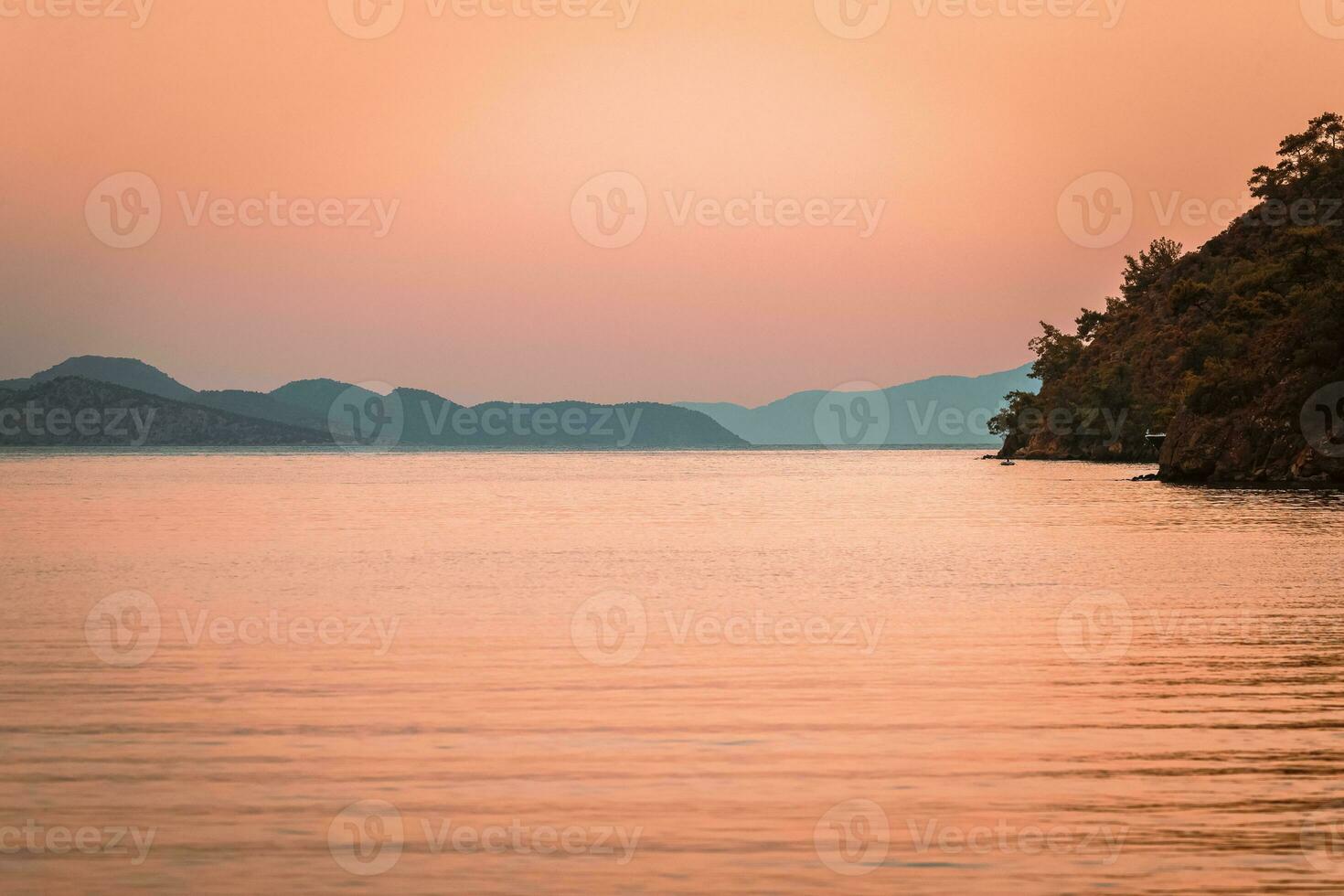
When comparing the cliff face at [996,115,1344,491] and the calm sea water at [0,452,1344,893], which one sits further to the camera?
the cliff face at [996,115,1344,491]

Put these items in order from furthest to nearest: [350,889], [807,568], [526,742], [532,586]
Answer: [807,568] → [532,586] → [526,742] → [350,889]

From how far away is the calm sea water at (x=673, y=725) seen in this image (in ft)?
35.0

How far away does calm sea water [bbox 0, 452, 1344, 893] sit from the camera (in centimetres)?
1067

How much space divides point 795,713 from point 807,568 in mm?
20860

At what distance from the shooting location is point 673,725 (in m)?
16.0

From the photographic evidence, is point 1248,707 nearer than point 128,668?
Yes

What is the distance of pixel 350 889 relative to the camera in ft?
Answer: 32.8

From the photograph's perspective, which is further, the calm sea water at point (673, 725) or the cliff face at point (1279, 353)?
the cliff face at point (1279, 353)

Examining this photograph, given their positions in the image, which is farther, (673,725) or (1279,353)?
(1279,353)

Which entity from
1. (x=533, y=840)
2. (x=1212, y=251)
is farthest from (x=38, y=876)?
(x=1212, y=251)

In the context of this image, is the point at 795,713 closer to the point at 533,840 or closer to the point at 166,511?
the point at 533,840

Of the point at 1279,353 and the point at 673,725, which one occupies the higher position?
the point at 1279,353

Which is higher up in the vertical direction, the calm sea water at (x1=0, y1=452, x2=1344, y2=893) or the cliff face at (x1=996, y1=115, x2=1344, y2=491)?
the cliff face at (x1=996, y1=115, x2=1344, y2=491)

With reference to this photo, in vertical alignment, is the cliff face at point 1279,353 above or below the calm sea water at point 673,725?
above
